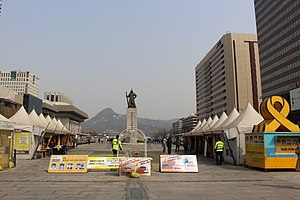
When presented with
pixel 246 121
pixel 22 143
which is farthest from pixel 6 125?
pixel 246 121

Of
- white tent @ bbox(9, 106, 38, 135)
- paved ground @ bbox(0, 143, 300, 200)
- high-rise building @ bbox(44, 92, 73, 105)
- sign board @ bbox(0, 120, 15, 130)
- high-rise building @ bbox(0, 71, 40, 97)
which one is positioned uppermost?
high-rise building @ bbox(0, 71, 40, 97)

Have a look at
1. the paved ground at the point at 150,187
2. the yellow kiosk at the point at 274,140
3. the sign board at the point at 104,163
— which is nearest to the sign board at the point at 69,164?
the sign board at the point at 104,163

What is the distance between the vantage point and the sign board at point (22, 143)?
71.5ft

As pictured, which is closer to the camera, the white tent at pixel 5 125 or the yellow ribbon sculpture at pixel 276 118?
the white tent at pixel 5 125

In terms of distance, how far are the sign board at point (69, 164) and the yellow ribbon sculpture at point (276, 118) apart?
9.56 metres

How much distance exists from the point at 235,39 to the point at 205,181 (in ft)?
371

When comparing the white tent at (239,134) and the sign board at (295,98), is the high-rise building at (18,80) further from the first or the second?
the white tent at (239,134)

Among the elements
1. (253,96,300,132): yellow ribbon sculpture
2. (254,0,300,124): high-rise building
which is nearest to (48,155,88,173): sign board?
(253,96,300,132): yellow ribbon sculpture

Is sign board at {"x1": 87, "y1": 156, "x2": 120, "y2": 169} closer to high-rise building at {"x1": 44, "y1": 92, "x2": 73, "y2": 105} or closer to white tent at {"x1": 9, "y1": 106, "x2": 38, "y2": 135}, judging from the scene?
white tent at {"x1": 9, "y1": 106, "x2": 38, "y2": 135}

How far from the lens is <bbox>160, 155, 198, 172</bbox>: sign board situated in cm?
1445

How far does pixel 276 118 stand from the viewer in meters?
15.6

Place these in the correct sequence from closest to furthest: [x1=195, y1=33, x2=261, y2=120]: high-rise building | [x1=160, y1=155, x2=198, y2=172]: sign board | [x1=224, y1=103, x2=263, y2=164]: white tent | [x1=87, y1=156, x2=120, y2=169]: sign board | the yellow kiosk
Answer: [x1=87, y1=156, x2=120, y2=169]: sign board < [x1=160, y1=155, x2=198, y2=172]: sign board < the yellow kiosk < [x1=224, y1=103, x2=263, y2=164]: white tent < [x1=195, y1=33, x2=261, y2=120]: high-rise building

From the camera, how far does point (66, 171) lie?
46.4 ft

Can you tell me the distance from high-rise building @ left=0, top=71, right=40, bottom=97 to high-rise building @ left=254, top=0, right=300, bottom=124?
4284 inches
